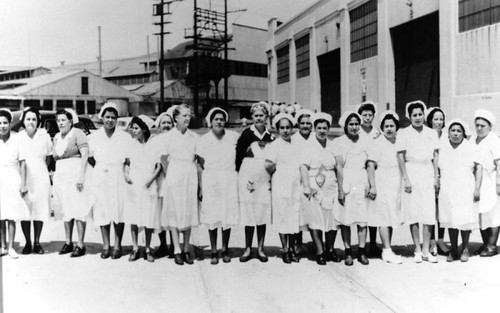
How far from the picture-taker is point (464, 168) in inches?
170

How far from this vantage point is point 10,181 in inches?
172

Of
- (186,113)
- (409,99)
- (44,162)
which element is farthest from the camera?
(409,99)

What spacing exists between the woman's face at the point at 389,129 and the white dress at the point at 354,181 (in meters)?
0.21

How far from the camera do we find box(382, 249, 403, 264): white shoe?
424 cm

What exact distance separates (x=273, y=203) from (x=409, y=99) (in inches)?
220

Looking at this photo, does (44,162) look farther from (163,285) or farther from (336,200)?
(336,200)

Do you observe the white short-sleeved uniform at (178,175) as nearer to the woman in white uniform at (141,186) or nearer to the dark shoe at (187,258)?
the woman in white uniform at (141,186)

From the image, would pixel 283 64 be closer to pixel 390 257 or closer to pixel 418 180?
pixel 418 180

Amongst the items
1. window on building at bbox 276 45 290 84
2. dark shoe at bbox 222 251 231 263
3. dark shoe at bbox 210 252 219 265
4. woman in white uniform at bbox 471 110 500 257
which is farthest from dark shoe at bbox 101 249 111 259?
window on building at bbox 276 45 290 84

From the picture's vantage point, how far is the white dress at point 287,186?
166 inches

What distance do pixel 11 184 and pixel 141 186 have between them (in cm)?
121

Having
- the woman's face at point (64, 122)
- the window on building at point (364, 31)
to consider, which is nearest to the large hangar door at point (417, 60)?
the window on building at point (364, 31)

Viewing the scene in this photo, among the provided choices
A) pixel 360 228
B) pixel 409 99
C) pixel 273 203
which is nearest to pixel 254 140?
pixel 273 203

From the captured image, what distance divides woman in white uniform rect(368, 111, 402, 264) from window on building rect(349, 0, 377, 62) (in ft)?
15.3
